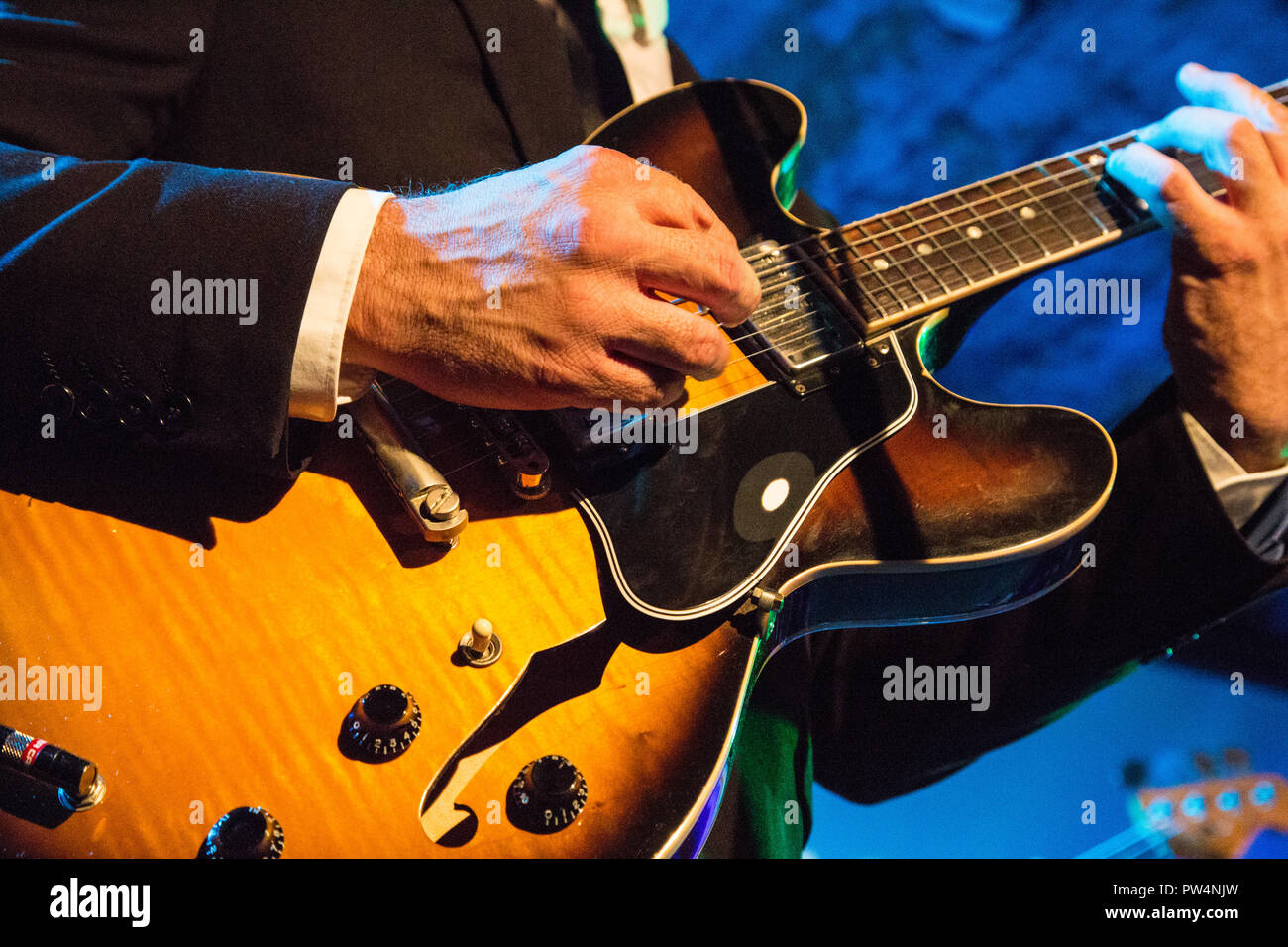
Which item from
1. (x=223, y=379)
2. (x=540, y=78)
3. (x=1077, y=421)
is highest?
(x=540, y=78)

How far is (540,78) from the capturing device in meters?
1.07

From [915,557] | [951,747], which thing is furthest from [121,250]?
[951,747]

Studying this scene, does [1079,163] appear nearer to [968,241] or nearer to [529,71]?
[968,241]

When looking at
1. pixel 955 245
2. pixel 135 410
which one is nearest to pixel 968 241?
pixel 955 245

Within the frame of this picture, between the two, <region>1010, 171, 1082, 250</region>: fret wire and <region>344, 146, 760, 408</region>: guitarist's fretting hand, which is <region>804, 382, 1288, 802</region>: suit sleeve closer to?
<region>1010, 171, 1082, 250</region>: fret wire

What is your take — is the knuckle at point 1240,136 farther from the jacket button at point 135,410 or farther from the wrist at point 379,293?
the jacket button at point 135,410

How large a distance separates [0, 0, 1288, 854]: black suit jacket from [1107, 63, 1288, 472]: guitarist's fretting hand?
0.07 metres

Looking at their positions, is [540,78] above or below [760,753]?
above

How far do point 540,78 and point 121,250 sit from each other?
636 mm

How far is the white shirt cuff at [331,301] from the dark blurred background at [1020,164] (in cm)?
135

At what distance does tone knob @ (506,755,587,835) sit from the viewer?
626mm

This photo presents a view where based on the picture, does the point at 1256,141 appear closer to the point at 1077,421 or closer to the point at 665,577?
the point at 1077,421

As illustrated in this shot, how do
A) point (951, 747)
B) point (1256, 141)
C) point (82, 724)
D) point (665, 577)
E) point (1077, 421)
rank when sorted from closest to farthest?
point (82, 724) → point (665, 577) → point (1077, 421) → point (1256, 141) → point (951, 747)

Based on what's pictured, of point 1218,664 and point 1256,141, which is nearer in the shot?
point 1256,141
